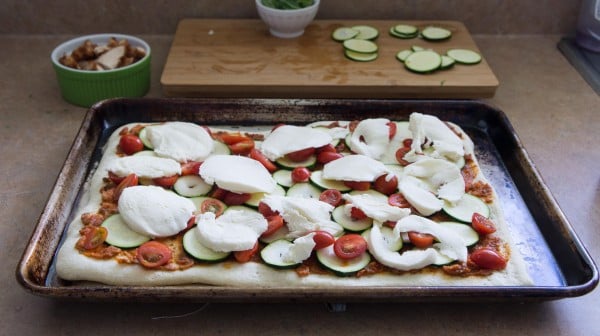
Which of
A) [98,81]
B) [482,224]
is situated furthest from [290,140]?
[98,81]

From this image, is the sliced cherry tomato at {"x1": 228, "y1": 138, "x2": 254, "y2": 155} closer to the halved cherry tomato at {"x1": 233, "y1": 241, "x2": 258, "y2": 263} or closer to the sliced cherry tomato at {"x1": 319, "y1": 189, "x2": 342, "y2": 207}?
the sliced cherry tomato at {"x1": 319, "y1": 189, "x2": 342, "y2": 207}

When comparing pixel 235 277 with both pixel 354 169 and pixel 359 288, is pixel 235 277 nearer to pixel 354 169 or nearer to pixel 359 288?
pixel 359 288

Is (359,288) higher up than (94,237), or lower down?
higher up

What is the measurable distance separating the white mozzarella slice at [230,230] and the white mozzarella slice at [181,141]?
43 centimetres

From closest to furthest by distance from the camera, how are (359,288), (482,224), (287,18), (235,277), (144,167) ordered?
(359,288), (235,277), (482,224), (144,167), (287,18)

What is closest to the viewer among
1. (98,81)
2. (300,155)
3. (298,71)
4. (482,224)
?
(482,224)

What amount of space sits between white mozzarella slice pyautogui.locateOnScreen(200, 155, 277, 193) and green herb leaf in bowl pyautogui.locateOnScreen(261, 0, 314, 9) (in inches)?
52.7

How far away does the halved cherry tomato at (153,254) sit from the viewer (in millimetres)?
2129

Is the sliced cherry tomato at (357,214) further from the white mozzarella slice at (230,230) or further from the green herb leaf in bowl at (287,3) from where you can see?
the green herb leaf in bowl at (287,3)

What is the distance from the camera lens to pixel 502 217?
7.98ft

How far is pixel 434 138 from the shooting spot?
2.77 m

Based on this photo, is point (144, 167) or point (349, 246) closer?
point (349, 246)

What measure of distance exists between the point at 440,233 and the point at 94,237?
4.30 feet

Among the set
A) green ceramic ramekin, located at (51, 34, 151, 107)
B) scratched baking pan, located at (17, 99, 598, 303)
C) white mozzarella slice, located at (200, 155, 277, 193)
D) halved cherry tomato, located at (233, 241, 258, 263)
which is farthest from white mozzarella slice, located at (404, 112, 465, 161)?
green ceramic ramekin, located at (51, 34, 151, 107)
